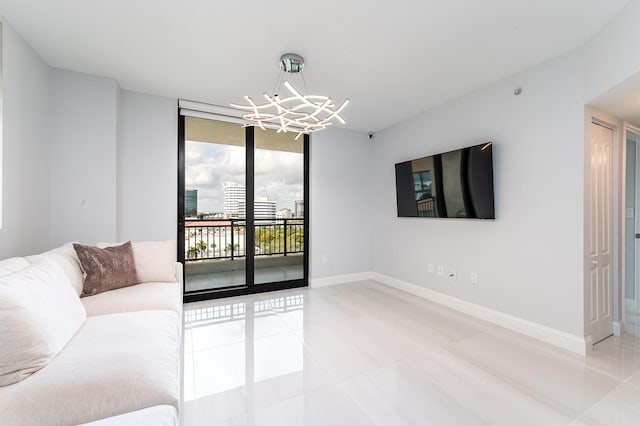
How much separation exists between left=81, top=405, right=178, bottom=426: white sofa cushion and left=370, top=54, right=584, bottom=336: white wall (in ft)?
9.89

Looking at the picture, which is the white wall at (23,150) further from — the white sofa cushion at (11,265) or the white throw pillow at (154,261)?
the white sofa cushion at (11,265)

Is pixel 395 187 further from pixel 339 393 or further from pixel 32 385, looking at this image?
→ pixel 32 385

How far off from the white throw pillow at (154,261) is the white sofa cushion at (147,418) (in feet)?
5.73

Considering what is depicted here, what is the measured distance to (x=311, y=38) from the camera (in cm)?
219

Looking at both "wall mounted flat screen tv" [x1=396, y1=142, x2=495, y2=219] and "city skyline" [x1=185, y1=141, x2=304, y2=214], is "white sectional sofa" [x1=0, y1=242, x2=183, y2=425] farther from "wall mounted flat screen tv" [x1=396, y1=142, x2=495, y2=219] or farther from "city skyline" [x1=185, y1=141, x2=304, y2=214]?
"wall mounted flat screen tv" [x1=396, y1=142, x2=495, y2=219]

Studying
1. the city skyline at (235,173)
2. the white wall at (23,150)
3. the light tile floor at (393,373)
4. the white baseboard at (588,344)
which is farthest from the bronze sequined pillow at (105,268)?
the white baseboard at (588,344)

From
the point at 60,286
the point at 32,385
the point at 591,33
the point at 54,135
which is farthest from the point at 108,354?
the point at 591,33

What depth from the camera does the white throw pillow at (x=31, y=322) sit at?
1.06 m

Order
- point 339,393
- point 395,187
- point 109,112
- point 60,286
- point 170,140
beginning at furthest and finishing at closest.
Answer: point 395,187, point 170,140, point 109,112, point 339,393, point 60,286

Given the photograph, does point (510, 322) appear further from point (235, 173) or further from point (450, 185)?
point (235, 173)

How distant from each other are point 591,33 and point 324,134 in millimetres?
3047

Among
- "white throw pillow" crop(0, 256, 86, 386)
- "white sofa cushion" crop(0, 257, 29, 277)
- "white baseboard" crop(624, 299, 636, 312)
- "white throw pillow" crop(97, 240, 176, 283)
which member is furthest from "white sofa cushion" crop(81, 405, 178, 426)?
"white baseboard" crop(624, 299, 636, 312)

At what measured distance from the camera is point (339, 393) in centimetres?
177

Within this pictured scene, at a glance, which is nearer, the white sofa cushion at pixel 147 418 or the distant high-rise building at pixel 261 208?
the white sofa cushion at pixel 147 418
